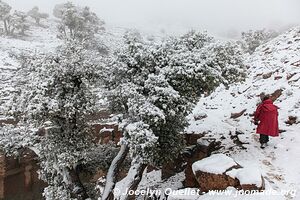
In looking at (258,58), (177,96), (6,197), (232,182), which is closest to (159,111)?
(177,96)

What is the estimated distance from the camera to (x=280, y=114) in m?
14.2

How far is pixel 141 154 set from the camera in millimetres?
11195

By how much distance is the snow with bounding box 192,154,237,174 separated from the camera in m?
10.2

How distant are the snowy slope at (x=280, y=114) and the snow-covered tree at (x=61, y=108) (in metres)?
5.82

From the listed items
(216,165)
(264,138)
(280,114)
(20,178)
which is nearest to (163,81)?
(216,165)

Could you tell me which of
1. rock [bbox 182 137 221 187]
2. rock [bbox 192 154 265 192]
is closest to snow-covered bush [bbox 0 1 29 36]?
rock [bbox 182 137 221 187]

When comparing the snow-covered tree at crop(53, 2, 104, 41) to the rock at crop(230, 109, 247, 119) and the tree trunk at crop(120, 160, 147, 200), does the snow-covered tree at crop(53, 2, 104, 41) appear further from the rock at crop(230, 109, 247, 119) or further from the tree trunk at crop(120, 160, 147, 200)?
the tree trunk at crop(120, 160, 147, 200)

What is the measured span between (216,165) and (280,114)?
17.3 feet

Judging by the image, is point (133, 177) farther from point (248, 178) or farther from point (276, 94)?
point (276, 94)

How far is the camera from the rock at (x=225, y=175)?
30.5ft

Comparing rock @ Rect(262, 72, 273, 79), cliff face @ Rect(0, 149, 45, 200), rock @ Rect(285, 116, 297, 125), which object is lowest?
cliff face @ Rect(0, 149, 45, 200)

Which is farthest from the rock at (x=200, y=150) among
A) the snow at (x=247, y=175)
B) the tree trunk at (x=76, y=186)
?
the tree trunk at (x=76, y=186)

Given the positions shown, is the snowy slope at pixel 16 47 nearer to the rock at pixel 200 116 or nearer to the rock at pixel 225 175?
the rock at pixel 200 116

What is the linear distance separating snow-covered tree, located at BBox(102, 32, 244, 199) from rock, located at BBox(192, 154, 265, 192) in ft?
5.89
